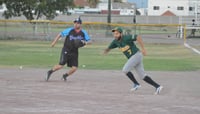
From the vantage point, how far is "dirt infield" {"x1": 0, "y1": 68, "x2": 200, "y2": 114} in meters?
10.4

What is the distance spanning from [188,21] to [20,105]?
47.8m

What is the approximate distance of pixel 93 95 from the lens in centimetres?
1248

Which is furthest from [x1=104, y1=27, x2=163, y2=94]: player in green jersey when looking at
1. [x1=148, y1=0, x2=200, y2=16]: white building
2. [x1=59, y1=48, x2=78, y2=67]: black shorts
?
[x1=148, y1=0, x2=200, y2=16]: white building

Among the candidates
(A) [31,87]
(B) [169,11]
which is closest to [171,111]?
(A) [31,87]

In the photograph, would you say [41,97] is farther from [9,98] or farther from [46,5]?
[46,5]

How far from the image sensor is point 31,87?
1383 cm

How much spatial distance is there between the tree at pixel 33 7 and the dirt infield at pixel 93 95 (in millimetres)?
31142

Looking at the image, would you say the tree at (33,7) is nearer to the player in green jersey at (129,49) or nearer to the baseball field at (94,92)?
the baseball field at (94,92)

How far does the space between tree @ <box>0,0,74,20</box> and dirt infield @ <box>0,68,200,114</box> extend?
3114cm

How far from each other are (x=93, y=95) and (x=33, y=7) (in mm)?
37481

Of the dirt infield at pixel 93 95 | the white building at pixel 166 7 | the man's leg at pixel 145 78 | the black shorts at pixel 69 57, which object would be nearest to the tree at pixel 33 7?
the dirt infield at pixel 93 95

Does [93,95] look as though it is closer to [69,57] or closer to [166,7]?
[69,57]

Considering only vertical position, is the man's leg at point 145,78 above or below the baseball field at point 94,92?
above

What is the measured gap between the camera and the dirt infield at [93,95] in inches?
411
